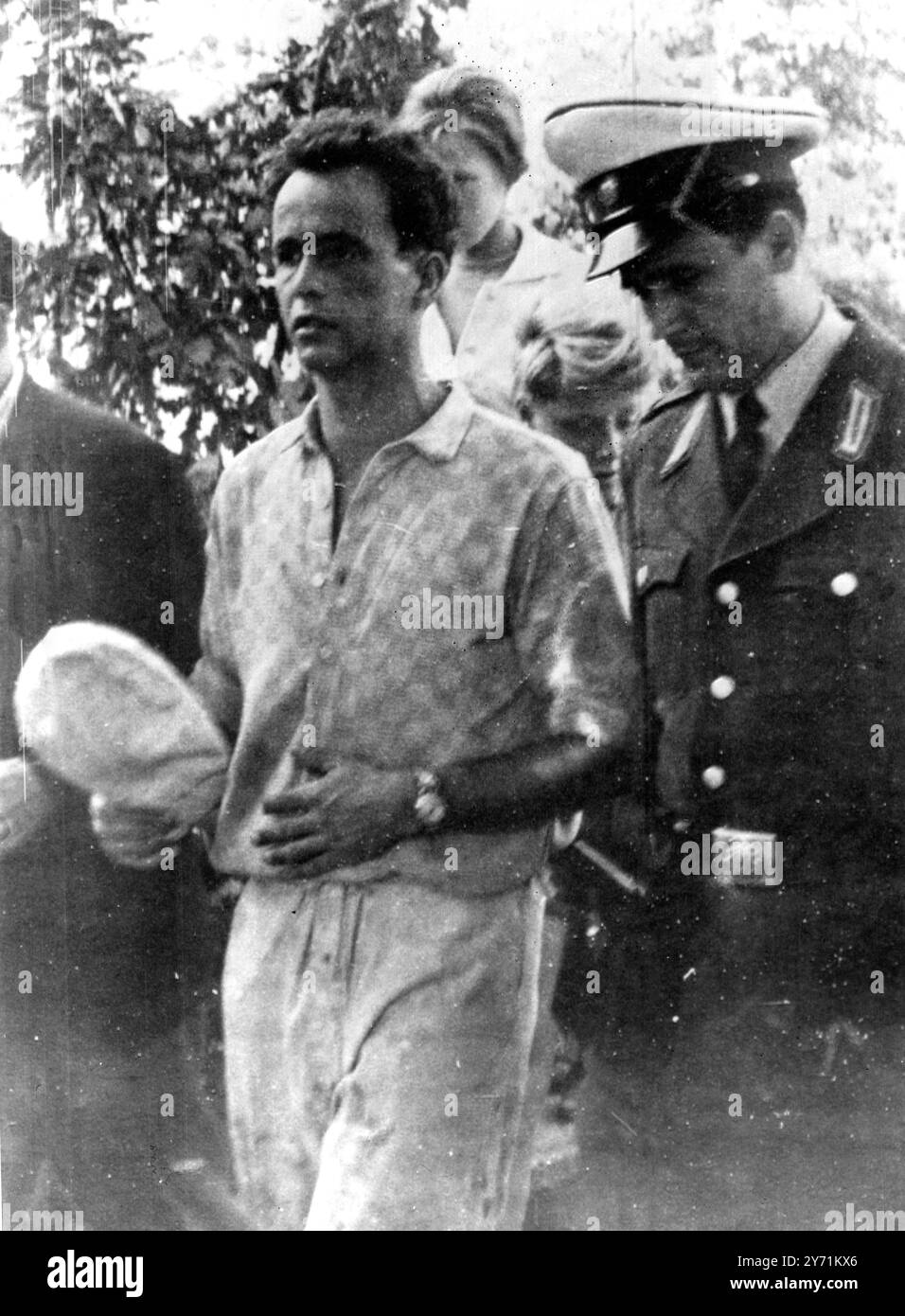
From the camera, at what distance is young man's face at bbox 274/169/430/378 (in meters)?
4.59

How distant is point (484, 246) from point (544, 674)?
126 cm

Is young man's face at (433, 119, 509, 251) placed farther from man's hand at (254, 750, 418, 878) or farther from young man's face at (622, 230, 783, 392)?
man's hand at (254, 750, 418, 878)

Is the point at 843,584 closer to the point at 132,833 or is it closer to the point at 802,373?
the point at 802,373

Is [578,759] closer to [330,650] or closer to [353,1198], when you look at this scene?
[330,650]

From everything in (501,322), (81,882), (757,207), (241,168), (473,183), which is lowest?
(81,882)

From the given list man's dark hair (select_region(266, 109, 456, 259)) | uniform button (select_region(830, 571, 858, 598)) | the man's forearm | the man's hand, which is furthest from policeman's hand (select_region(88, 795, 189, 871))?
uniform button (select_region(830, 571, 858, 598))

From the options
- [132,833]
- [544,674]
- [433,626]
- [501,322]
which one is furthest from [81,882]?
[501,322]

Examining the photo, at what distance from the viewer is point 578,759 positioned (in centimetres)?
454

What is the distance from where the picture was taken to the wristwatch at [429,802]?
178 inches

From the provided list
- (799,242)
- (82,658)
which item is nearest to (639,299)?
(799,242)

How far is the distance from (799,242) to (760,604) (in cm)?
105

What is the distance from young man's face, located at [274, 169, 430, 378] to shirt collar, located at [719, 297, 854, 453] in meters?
0.99

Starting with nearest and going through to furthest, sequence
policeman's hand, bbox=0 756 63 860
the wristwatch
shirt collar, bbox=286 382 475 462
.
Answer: the wristwatch
shirt collar, bbox=286 382 475 462
policeman's hand, bbox=0 756 63 860

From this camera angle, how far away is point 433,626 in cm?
456
